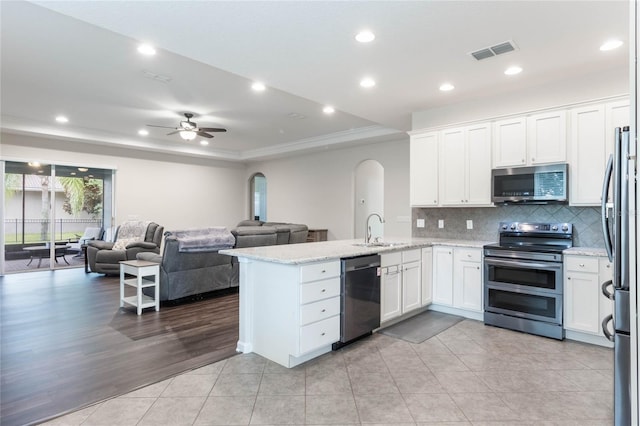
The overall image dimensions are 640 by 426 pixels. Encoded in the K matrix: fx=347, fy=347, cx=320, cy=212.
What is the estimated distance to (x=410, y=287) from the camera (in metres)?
4.04

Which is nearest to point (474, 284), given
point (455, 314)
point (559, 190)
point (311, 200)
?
point (455, 314)

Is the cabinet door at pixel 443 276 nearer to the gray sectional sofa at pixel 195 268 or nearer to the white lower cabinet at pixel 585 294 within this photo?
the white lower cabinet at pixel 585 294

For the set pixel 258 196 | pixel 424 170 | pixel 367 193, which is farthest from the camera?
pixel 258 196

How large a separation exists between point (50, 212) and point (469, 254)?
8.17 meters

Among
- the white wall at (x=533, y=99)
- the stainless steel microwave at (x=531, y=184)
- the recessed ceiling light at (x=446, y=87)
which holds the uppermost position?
the recessed ceiling light at (x=446, y=87)

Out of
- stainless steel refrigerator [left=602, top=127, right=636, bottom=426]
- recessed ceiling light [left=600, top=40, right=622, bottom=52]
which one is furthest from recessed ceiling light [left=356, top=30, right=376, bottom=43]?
recessed ceiling light [left=600, top=40, right=622, bottom=52]

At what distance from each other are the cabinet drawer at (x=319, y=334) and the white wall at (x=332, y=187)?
3.74m

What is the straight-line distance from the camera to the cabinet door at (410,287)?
3947mm

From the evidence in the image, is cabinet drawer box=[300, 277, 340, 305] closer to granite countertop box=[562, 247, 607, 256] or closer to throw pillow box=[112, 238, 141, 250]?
granite countertop box=[562, 247, 607, 256]

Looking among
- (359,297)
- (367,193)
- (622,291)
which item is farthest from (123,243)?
(622,291)

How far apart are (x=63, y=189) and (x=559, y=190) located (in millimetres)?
8949

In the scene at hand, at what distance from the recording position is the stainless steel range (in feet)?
11.5

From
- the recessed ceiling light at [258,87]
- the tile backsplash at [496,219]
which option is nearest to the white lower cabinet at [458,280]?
the tile backsplash at [496,219]

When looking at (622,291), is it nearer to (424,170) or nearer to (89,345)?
(424,170)
